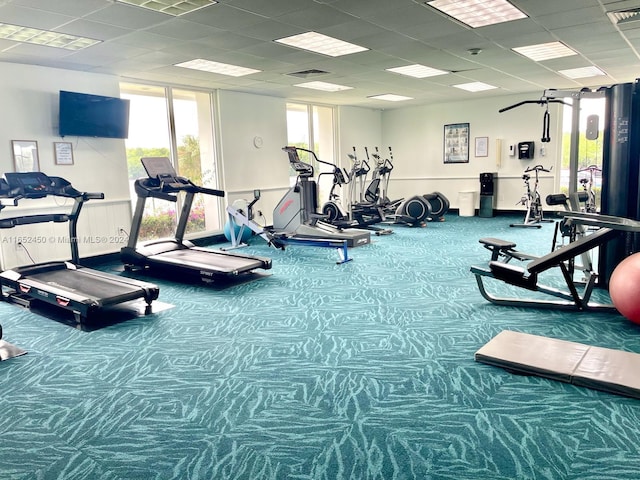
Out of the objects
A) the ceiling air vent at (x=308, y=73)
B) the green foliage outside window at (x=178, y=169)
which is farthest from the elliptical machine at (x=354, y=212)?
the green foliage outside window at (x=178, y=169)

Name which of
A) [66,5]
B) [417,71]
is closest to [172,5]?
[66,5]

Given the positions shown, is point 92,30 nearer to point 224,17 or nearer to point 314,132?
point 224,17

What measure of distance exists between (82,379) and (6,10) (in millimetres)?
3439

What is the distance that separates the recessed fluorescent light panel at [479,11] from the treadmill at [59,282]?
4110mm

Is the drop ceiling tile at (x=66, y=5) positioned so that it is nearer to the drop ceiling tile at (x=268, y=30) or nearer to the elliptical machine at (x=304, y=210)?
the drop ceiling tile at (x=268, y=30)

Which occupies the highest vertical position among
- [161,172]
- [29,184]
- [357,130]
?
[357,130]

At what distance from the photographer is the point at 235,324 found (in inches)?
173

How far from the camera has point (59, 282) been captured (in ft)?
16.9

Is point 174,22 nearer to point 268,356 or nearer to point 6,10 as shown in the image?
point 6,10

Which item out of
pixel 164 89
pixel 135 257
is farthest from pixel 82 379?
pixel 164 89

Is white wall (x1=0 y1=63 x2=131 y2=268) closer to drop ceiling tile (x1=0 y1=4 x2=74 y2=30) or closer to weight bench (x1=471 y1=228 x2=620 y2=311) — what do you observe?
drop ceiling tile (x1=0 y1=4 x2=74 y2=30)

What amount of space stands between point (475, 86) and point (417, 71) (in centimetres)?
242

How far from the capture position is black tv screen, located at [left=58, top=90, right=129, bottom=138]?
6.64 m

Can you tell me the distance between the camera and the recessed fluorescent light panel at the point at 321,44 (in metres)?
5.64
